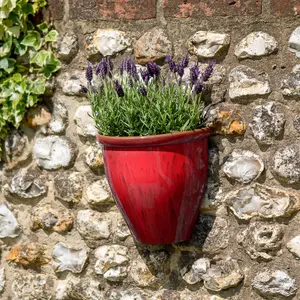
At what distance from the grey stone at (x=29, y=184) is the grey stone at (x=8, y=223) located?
11 centimetres

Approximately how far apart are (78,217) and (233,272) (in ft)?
2.47

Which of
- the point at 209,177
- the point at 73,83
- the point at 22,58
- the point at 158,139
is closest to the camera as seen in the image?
the point at 158,139

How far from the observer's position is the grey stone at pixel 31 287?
11.3 feet

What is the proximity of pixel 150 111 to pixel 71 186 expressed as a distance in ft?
2.10

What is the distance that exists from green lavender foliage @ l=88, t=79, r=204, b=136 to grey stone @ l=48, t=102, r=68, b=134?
367 millimetres

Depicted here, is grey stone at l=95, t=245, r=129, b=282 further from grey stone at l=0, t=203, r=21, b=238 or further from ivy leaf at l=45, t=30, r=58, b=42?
ivy leaf at l=45, t=30, r=58, b=42

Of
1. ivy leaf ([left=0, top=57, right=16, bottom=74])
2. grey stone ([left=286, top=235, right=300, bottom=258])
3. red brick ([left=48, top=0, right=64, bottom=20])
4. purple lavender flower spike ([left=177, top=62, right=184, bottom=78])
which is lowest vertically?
grey stone ([left=286, top=235, right=300, bottom=258])

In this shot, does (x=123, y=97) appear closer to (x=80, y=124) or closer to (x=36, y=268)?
(x=80, y=124)

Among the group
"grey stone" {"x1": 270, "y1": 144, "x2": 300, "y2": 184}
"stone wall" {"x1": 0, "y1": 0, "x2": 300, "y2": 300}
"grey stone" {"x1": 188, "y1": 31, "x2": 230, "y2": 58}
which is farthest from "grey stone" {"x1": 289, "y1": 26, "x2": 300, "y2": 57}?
"grey stone" {"x1": 270, "y1": 144, "x2": 300, "y2": 184}

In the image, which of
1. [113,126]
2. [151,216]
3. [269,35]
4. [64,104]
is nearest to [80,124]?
[64,104]

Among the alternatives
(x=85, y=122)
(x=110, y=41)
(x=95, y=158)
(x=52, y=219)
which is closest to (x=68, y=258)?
(x=52, y=219)

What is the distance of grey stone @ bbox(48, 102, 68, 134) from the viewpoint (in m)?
3.35

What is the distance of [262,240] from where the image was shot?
2.96 metres

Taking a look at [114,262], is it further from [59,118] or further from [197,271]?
[59,118]
